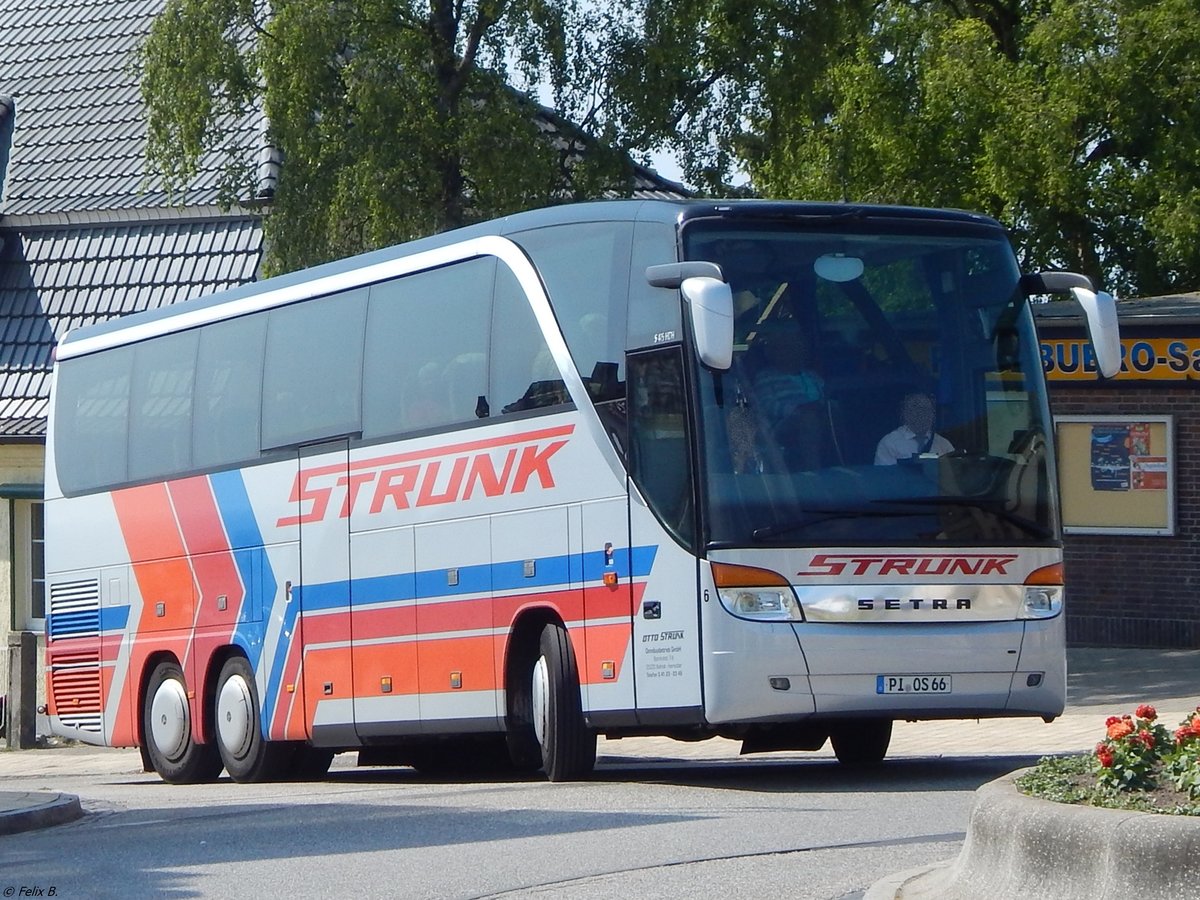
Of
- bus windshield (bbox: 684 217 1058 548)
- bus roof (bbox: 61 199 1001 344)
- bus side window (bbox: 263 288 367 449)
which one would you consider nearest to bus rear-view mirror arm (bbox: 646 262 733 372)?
bus windshield (bbox: 684 217 1058 548)

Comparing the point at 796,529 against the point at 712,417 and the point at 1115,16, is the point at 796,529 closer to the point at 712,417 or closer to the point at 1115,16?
the point at 712,417

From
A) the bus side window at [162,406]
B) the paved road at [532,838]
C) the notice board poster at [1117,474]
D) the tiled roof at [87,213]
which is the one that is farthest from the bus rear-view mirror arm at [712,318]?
the tiled roof at [87,213]

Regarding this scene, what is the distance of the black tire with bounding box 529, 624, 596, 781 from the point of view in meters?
12.7

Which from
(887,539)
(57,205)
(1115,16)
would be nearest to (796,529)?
(887,539)

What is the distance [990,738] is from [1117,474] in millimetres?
6991

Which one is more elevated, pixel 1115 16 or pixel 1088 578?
pixel 1115 16

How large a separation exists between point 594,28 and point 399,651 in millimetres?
10053

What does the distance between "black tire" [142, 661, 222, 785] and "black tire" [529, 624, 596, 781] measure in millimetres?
4730

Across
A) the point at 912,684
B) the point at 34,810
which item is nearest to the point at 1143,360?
the point at 912,684

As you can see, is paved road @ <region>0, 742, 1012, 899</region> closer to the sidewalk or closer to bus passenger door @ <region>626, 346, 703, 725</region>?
the sidewalk

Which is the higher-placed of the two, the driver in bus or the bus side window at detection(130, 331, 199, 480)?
the bus side window at detection(130, 331, 199, 480)

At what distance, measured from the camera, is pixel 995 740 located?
54.2 feet

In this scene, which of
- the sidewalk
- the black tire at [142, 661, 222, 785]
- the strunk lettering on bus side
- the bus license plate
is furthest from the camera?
the black tire at [142, 661, 222, 785]

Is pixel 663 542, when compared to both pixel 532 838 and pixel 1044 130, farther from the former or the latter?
pixel 1044 130
